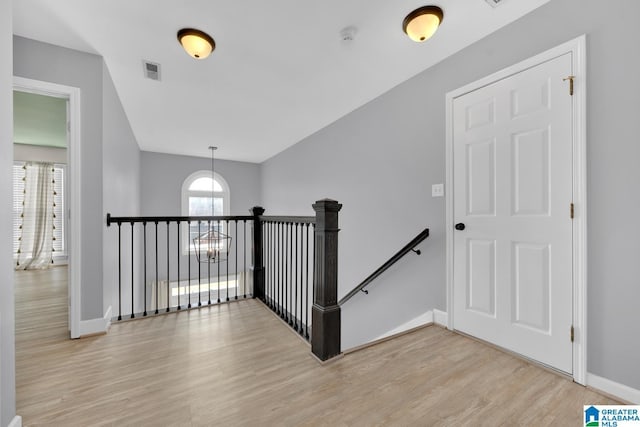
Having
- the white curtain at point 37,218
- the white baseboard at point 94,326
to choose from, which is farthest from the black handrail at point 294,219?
the white curtain at point 37,218

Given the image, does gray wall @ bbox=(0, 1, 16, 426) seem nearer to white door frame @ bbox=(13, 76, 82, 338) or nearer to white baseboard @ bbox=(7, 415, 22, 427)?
white baseboard @ bbox=(7, 415, 22, 427)

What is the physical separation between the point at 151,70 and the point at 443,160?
2837 mm

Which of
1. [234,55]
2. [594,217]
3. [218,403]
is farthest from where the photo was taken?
[234,55]

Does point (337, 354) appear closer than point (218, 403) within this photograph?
No

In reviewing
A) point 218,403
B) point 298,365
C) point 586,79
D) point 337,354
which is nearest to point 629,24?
point 586,79

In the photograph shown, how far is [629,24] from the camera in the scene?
4.68 ft

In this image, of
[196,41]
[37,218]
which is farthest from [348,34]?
[37,218]

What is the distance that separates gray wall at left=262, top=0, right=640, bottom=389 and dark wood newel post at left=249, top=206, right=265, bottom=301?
1.12 meters

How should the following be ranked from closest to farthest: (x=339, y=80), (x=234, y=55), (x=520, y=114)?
(x=520, y=114), (x=234, y=55), (x=339, y=80)

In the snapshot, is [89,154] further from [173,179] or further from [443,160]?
[173,179]

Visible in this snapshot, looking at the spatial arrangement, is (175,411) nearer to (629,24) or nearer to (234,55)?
(234,55)

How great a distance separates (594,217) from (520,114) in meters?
0.81

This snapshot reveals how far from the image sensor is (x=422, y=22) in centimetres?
183

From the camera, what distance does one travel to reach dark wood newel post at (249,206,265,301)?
318 cm
